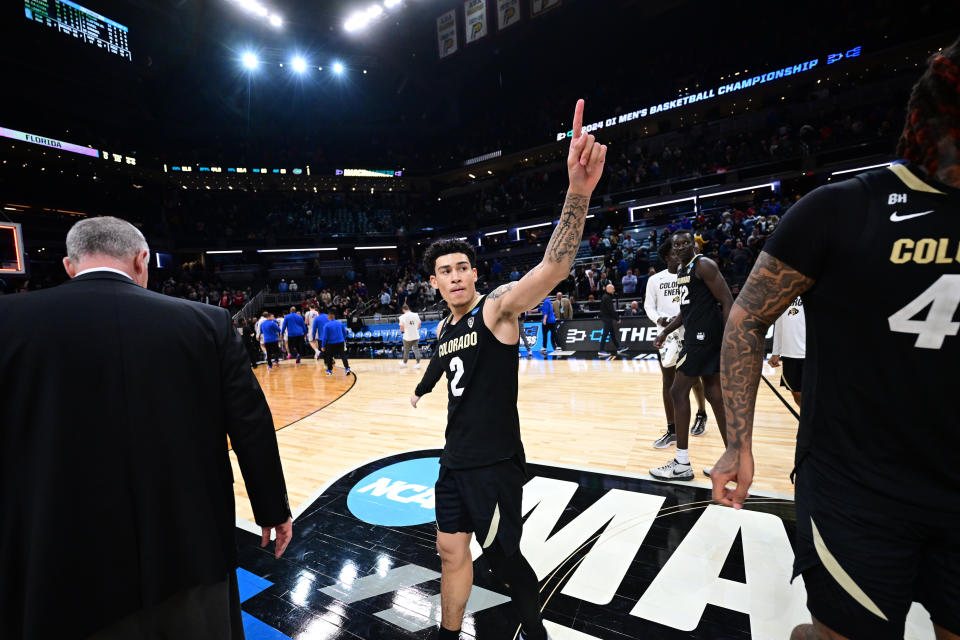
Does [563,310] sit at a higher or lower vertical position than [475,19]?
lower

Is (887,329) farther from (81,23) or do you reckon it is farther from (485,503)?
(81,23)

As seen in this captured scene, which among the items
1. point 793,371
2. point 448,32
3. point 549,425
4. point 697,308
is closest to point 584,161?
point 697,308

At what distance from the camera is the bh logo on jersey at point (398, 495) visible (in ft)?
11.3

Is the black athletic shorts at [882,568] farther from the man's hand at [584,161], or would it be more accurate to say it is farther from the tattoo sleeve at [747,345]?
the man's hand at [584,161]

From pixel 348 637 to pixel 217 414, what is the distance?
1571 mm

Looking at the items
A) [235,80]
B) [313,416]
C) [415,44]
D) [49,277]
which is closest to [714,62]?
[415,44]

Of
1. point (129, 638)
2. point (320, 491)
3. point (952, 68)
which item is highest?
point (952, 68)

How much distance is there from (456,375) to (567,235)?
0.85 meters

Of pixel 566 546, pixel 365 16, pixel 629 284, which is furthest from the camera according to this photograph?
pixel 365 16

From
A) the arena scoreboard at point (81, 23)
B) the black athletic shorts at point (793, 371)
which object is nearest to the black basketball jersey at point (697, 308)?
the black athletic shorts at point (793, 371)

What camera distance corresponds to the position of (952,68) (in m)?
0.94

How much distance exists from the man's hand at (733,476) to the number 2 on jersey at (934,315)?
19.5 inches

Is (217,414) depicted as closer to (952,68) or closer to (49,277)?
(952,68)

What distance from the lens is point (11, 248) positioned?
9.79m
